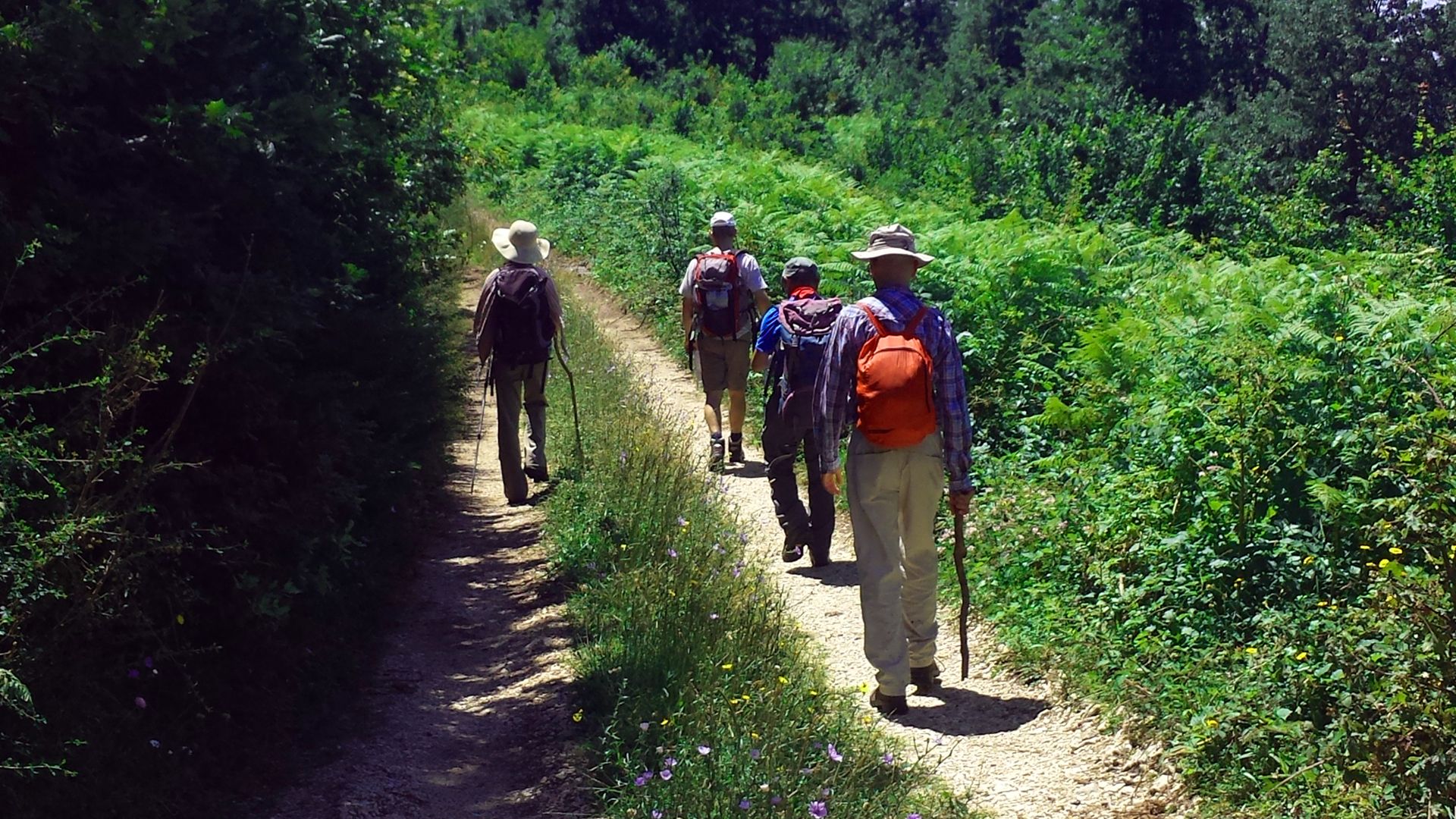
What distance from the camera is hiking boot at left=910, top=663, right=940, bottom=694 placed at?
6.13 m

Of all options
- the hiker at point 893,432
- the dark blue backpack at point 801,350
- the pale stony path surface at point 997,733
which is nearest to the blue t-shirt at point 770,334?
the dark blue backpack at point 801,350

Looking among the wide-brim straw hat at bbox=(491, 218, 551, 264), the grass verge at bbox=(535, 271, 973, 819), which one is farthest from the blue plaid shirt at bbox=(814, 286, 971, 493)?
the wide-brim straw hat at bbox=(491, 218, 551, 264)

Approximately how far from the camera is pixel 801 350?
A: 25.4 feet

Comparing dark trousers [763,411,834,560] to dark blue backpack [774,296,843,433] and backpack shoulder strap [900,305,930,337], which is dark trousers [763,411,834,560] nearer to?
dark blue backpack [774,296,843,433]

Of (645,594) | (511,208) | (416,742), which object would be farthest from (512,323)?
(511,208)

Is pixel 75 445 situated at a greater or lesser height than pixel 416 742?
greater

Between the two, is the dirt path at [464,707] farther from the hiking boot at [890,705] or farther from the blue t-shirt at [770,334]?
the blue t-shirt at [770,334]

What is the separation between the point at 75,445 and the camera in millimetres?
4531

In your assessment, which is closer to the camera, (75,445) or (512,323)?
(75,445)

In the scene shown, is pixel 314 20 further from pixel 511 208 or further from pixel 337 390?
pixel 511 208

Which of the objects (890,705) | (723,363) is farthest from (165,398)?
(723,363)

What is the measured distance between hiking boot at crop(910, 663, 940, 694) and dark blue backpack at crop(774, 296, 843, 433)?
195 centimetres

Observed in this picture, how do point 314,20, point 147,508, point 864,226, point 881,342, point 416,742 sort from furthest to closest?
point 864,226 → point 314,20 → point 416,742 → point 881,342 → point 147,508

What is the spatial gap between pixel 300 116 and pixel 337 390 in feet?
4.82
